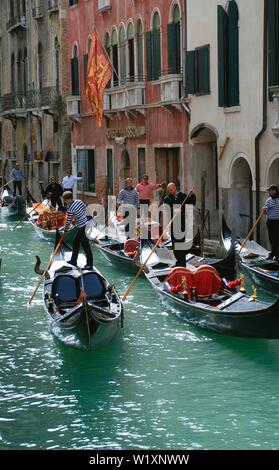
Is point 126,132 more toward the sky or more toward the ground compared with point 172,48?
more toward the ground

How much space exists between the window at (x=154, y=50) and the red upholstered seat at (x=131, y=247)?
3753 millimetres

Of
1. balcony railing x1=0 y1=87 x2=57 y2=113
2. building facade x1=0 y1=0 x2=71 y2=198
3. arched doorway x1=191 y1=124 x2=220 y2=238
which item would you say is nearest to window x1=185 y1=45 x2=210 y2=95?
arched doorway x1=191 y1=124 x2=220 y2=238

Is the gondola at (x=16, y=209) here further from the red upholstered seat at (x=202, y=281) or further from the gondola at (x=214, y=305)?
the red upholstered seat at (x=202, y=281)

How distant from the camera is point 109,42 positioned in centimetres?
1711

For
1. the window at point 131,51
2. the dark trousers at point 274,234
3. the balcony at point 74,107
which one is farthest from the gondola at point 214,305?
the balcony at point 74,107

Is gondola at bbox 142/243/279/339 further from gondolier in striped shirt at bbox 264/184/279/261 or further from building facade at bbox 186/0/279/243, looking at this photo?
building facade at bbox 186/0/279/243

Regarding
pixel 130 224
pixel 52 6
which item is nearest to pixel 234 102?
pixel 130 224

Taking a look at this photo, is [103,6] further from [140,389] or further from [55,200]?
[140,389]

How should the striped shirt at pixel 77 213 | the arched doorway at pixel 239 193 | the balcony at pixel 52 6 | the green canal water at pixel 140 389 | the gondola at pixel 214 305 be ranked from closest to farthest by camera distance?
the green canal water at pixel 140 389, the gondola at pixel 214 305, the striped shirt at pixel 77 213, the arched doorway at pixel 239 193, the balcony at pixel 52 6

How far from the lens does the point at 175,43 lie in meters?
13.8

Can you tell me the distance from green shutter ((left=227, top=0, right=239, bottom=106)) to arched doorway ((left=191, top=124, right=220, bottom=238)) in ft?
4.07

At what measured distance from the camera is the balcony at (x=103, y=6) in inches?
660

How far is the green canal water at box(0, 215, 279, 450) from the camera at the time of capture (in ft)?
17.8

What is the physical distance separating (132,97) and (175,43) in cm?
190
